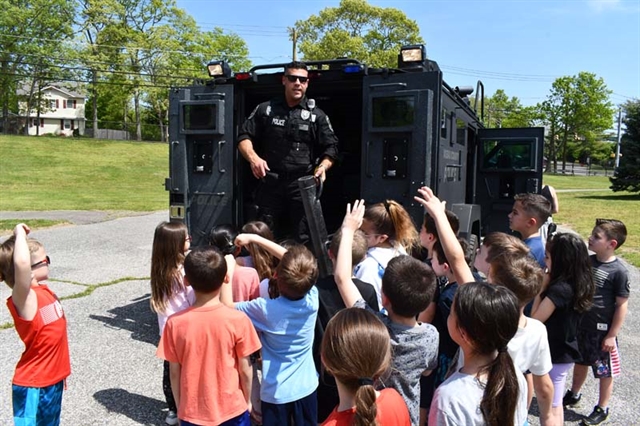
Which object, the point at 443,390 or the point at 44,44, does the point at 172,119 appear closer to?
the point at 443,390

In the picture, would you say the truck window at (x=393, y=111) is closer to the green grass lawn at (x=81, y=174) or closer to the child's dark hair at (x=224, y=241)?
the child's dark hair at (x=224, y=241)

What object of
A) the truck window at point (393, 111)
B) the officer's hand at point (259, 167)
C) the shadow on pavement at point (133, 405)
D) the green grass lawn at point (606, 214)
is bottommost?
the shadow on pavement at point (133, 405)

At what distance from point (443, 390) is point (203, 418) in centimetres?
126

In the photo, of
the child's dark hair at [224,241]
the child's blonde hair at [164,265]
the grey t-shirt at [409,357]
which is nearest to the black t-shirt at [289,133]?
the child's dark hair at [224,241]

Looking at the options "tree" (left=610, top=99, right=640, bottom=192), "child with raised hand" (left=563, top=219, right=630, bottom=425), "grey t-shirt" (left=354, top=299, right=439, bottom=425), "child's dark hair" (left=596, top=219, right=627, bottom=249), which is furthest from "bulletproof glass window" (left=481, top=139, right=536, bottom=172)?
"tree" (left=610, top=99, right=640, bottom=192)

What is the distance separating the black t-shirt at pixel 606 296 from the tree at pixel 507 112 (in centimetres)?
5527

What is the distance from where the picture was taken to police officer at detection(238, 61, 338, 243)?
16.7 ft

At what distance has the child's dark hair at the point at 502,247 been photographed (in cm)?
280

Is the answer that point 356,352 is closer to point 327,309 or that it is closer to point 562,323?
point 327,309

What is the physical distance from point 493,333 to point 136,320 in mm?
4671

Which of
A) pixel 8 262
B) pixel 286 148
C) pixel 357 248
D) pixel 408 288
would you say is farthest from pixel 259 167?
pixel 408 288

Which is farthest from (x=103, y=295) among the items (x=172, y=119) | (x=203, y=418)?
(x=203, y=418)

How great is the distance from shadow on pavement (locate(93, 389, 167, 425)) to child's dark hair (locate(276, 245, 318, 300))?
5.22 feet

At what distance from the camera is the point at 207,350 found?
8.36ft
